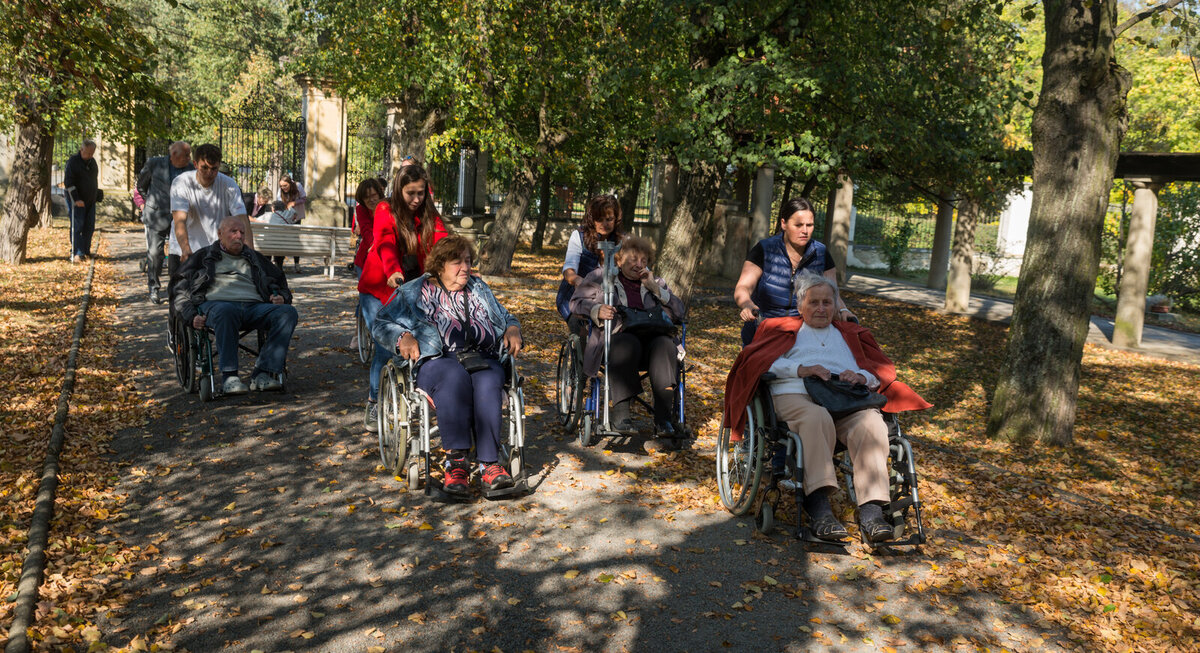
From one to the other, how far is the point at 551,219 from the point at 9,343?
21.3 m

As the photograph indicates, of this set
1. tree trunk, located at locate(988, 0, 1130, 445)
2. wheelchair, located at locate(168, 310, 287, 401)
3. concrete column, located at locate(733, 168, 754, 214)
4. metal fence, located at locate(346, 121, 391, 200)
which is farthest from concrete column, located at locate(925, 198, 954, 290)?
metal fence, located at locate(346, 121, 391, 200)

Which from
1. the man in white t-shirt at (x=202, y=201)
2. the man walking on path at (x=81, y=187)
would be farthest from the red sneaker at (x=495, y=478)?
the man walking on path at (x=81, y=187)

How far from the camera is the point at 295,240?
15.6 meters

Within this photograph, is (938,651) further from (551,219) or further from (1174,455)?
(551,219)

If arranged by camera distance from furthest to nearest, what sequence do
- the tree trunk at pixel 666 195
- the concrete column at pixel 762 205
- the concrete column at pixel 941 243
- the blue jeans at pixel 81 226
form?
the tree trunk at pixel 666 195
the concrete column at pixel 941 243
the concrete column at pixel 762 205
the blue jeans at pixel 81 226

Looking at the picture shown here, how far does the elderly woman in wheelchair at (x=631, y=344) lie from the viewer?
664 centimetres

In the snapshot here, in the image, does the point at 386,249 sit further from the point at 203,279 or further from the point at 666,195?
the point at 666,195

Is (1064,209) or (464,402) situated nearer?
(464,402)

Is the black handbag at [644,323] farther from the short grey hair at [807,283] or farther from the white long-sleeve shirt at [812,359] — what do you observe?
the white long-sleeve shirt at [812,359]

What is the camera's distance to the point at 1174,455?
29.0ft

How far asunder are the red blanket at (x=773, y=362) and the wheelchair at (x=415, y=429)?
1.17m

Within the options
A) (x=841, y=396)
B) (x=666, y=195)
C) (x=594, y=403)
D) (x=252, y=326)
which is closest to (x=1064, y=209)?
(x=841, y=396)

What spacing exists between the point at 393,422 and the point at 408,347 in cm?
69

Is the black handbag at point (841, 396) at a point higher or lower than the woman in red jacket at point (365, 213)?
lower
